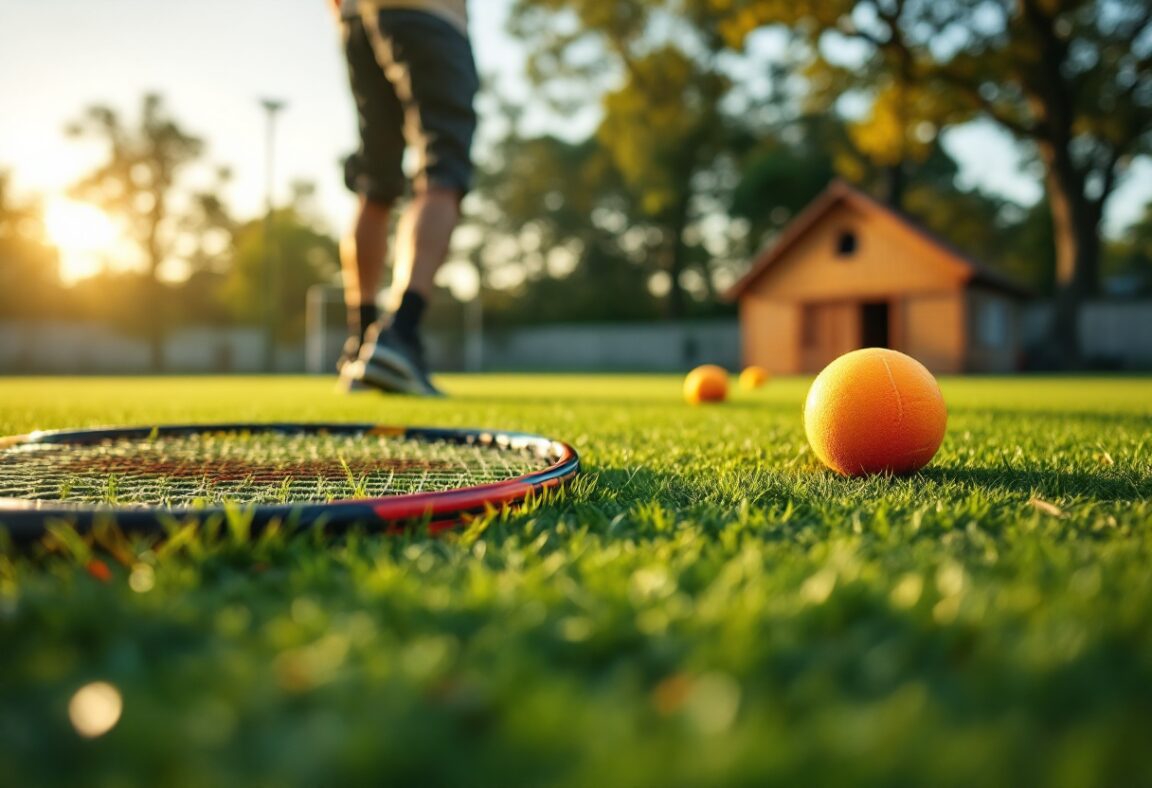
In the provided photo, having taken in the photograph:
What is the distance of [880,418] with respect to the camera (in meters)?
1.90

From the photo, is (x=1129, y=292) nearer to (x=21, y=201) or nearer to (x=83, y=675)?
(x=83, y=675)

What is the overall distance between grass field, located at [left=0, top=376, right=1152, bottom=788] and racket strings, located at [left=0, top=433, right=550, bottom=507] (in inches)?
18.3

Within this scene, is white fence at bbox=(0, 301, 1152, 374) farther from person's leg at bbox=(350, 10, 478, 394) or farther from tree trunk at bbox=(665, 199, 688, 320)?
person's leg at bbox=(350, 10, 478, 394)

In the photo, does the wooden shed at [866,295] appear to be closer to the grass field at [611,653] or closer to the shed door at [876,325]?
the shed door at [876,325]

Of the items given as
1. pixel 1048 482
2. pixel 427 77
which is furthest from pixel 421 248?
A: pixel 1048 482

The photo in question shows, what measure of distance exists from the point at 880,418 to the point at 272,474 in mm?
1435

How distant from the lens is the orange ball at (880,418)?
191cm

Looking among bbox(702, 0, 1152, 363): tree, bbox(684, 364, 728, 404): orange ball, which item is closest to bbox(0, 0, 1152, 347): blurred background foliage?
bbox(702, 0, 1152, 363): tree

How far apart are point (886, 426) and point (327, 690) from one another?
5.14 feet

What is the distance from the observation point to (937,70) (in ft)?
62.1

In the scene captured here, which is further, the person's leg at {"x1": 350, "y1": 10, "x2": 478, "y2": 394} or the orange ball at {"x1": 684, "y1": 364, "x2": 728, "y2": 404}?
the orange ball at {"x1": 684, "y1": 364, "x2": 728, "y2": 404}

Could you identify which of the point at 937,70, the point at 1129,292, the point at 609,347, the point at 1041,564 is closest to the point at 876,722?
the point at 1041,564

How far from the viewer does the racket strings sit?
158 cm

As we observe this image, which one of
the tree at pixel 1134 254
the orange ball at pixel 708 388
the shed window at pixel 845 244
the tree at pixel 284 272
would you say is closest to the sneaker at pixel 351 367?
the orange ball at pixel 708 388
